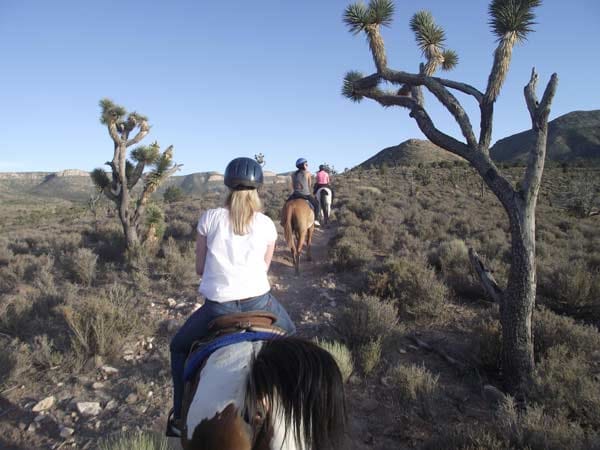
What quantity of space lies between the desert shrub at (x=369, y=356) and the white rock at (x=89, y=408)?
10.8 ft

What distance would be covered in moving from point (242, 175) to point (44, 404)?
382 cm

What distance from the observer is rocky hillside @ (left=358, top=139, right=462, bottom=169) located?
74.5 metres

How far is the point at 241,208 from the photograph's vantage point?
2936 mm

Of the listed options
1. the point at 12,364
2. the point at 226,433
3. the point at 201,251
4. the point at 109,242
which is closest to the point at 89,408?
the point at 12,364

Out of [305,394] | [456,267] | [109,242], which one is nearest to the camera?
[305,394]

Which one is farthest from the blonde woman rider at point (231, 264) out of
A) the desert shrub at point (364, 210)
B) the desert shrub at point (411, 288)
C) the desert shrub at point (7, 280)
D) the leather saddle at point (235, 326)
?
the desert shrub at point (364, 210)

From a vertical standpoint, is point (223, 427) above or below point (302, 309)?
above

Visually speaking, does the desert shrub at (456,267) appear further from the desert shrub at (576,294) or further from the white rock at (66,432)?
the white rock at (66,432)

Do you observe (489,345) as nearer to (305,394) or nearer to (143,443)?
(305,394)

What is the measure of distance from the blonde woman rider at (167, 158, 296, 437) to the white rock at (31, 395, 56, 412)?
2432mm

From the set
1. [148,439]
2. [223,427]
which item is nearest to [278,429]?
[223,427]

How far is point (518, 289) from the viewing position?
457cm

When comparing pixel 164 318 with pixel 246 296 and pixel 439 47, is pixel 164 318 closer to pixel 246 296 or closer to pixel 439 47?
pixel 246 296

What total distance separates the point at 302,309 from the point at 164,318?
8.32 feet
